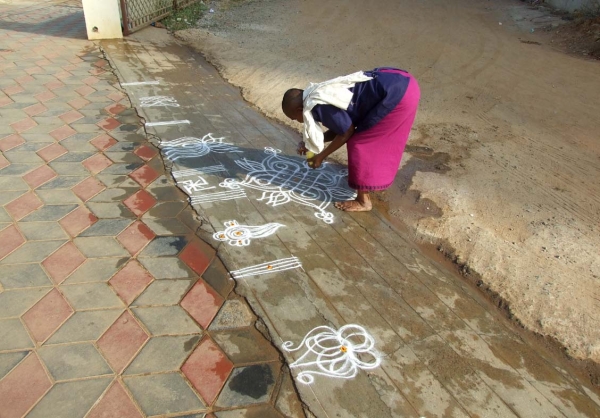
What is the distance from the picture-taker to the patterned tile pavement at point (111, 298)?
1738 mm

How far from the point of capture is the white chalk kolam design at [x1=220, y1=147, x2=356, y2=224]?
320cm

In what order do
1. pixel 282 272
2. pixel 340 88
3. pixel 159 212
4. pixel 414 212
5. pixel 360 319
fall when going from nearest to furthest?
pixel 360 319 < pixel 282 272 < pixel 340 88 < pixel 159 212 < pixel 414 212

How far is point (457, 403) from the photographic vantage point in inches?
72.2

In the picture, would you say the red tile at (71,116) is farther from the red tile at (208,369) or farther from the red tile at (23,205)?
the red tile at (208,369)

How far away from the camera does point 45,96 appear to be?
4.46 m

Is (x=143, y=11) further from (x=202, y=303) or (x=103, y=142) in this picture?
(x=202, y=303)

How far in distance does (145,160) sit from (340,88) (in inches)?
70.6

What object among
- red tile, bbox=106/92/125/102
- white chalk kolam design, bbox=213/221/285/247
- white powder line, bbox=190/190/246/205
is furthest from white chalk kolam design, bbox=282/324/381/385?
red tile, bbox=106/92/125/102

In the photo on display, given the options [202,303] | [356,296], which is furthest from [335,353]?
[202,303]

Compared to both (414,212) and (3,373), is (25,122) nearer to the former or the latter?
(3,373)

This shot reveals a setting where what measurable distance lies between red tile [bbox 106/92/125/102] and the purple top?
9.45 ft

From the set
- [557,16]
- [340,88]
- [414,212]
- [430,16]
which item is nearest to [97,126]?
[340,88]

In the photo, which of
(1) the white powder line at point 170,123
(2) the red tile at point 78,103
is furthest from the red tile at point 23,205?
(2) the red tile at point 78,103

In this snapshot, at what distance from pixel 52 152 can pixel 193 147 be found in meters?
1.14
